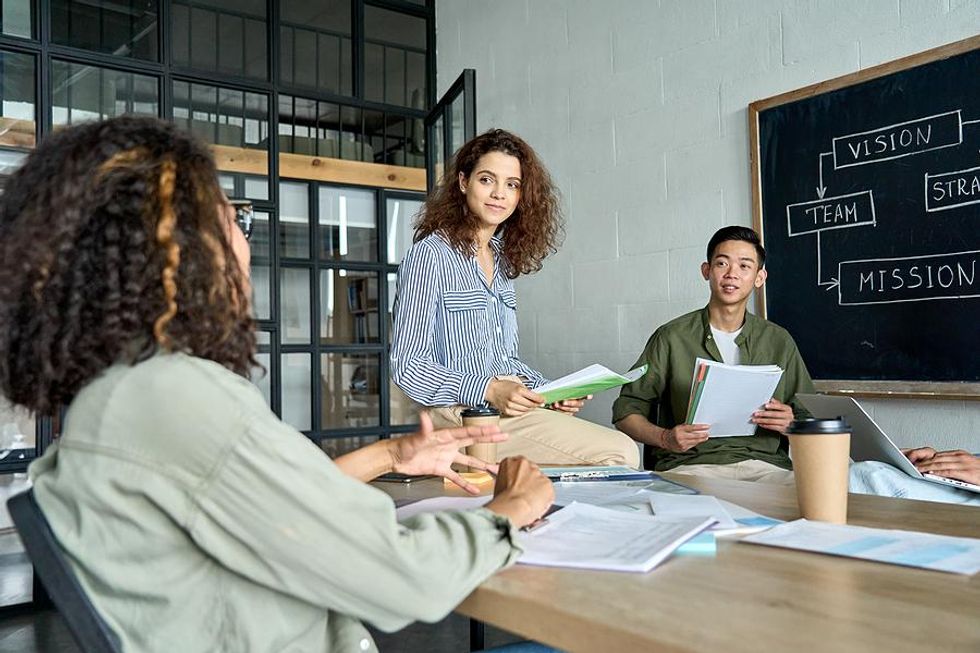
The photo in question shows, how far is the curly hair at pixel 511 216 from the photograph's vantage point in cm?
247

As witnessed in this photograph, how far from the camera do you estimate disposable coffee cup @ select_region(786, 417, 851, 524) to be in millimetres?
1146

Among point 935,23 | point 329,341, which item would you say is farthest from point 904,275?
point 329,341

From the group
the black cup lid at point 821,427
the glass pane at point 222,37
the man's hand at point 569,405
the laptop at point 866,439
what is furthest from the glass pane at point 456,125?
the black cup lid at point 821,427

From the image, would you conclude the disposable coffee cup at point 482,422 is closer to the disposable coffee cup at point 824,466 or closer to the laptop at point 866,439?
the disposable coffee cup at point 824,466

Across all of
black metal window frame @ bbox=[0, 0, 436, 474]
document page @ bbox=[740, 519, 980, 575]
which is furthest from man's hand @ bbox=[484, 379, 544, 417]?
black metal window frame @ bbox=[0, 0, 436, 474]

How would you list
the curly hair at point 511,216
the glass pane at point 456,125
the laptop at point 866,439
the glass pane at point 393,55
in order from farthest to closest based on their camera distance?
1. the glass pane at point 393,55
2. the glass pane at point 456,125
3. the curly hair at point 511,216
4. the laptop at point 866,439

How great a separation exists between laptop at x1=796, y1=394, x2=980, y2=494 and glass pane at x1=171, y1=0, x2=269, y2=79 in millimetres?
3074

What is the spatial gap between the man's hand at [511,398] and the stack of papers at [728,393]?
459mm

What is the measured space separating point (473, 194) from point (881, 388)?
1.41 metres

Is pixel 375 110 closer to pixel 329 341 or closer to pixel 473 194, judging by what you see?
pixel 329 341

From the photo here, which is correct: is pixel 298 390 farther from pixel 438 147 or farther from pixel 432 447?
pixel 432 447

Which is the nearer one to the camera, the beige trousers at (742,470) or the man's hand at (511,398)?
the man's hand at (511,398)

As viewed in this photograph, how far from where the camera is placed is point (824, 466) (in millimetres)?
1149

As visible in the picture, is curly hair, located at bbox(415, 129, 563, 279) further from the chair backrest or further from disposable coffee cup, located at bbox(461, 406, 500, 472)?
A: the chair backrest
